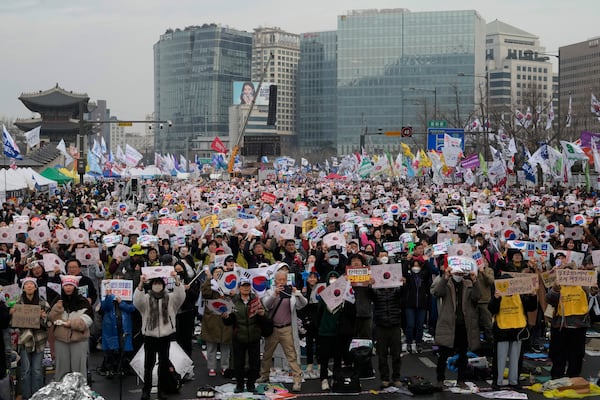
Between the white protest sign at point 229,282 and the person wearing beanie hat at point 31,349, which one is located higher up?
the white protest sign at point 229,282

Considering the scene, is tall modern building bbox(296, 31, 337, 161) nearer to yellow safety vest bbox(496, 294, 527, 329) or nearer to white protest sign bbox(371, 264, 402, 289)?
white protest sign bbox(371, 264, 402, 289)

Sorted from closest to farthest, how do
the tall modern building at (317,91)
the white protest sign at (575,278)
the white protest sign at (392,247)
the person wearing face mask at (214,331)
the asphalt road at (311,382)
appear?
1. the asphalt road at (311,382)
2. the white protest sign at (575,278)
3. the person wearing face mask at (214,331)
4. the white protest sign at (392,247)
5. the tall modern building at (317,91)

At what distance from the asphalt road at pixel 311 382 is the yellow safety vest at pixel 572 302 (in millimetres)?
1032

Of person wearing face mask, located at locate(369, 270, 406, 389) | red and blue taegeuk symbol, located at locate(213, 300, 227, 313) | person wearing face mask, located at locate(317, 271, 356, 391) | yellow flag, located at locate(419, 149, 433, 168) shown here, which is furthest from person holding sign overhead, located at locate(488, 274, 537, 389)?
yellow flag, located at locate(419, 149, 433, 168)

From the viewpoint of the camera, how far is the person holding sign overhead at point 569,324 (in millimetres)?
11469

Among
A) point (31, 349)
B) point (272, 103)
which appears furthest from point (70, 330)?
point (272, 103)

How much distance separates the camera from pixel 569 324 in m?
11.5

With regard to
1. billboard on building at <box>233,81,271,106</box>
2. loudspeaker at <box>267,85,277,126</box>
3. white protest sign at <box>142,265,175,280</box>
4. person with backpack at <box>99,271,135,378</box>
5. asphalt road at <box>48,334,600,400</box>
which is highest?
billboard on building at <box>233,81,271,106</box>

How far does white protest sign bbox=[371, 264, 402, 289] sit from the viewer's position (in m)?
11.7

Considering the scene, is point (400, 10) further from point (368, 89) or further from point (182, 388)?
point (182, 388)

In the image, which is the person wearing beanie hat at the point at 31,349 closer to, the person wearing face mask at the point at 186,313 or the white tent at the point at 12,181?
the person wearing face mask at the point at 186,313

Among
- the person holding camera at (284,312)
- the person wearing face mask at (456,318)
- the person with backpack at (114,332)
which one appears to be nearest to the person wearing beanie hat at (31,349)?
the person with backpack at (114,332)

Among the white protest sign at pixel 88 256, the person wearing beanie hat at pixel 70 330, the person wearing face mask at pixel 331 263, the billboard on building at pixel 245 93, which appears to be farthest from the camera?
the billboard on building at pixel 245 93

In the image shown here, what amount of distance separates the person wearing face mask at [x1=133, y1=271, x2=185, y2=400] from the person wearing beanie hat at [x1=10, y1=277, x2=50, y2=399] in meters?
1.02
